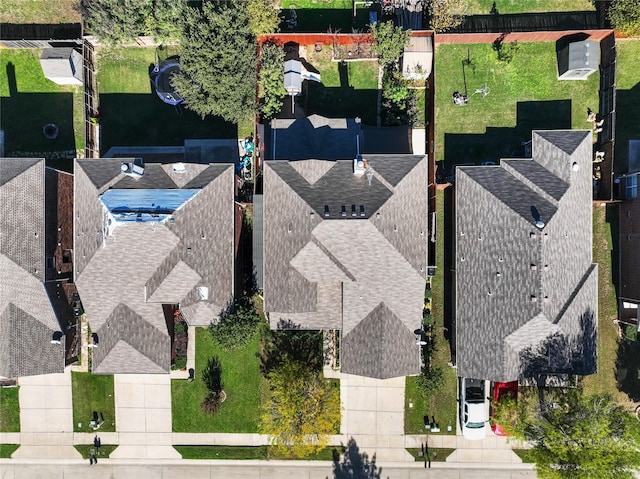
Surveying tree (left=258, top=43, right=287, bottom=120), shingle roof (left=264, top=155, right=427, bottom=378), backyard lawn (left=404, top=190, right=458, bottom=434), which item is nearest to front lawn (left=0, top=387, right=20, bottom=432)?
shingle roof (left=264, top=155, right=427, bottom=378)

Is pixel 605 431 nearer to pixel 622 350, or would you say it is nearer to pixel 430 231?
A: pixel 622 350

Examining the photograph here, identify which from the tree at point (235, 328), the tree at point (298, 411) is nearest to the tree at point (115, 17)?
the tree at point (235, 328)

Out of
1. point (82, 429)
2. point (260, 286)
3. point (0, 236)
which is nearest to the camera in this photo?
point (0, 236)

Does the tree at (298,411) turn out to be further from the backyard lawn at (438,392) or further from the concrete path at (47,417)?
the concrete path at (47,417)

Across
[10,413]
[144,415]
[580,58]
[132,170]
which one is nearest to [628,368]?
[580,58]

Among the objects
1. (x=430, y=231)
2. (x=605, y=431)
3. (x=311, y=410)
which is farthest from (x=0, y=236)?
(x=605, y=431)

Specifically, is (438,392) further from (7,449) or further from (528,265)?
(7,449)

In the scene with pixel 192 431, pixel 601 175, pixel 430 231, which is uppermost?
pixel 601 175
